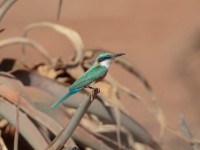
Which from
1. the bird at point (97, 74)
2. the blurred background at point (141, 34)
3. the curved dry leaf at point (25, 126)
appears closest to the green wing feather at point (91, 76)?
the bird at point (97, 74)

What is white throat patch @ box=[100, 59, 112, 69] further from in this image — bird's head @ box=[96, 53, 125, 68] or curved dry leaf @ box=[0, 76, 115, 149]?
curved dry leaf @ box=[0, 76, 115, 149]

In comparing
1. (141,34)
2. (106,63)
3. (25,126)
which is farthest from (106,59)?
(141,34)

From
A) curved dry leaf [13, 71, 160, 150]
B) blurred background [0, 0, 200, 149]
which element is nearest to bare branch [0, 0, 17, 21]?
curved dry leaf [13, 71, 160, 150]

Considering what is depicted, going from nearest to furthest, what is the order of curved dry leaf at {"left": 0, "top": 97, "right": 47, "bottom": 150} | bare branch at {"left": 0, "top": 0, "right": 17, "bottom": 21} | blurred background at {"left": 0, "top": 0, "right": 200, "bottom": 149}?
curved dry leaf at {"left": 0, "top": 97, "right": 47, "bottom": 150} → bare branch at {"left": 0, "top": 0, "right": 17, "bottom": 21} → blurred background at {"left": 0, "top": 0, "right": 200, "bottom": 149}

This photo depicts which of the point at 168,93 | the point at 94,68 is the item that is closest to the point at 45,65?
the point at 94,68

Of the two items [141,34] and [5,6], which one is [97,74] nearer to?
[5,6]

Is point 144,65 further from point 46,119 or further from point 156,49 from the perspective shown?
point 46,119
